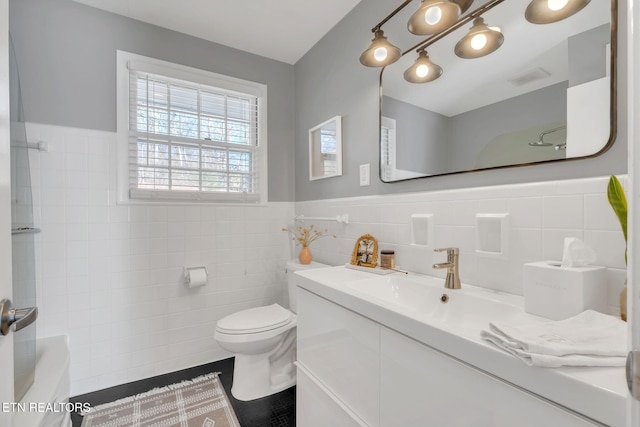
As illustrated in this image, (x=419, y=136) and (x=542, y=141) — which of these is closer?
(x=542, y=141)

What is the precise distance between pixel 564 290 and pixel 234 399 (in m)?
1.83

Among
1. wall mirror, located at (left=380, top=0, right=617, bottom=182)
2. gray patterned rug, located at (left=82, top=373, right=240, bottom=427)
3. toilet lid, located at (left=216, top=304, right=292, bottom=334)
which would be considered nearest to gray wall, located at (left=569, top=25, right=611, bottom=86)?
wall mirror, located at (left=380, top=0, right=617, bottom=182)

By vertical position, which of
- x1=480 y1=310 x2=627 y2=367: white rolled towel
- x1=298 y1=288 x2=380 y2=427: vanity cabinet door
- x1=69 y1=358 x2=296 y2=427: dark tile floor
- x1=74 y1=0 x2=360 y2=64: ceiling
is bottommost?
x1=69 y1=358 x2=296 y2=427: dark tile floor

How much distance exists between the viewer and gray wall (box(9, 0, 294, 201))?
1697 mm

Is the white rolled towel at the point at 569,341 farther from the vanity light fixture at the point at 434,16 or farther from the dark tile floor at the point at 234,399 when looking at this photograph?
the dark tile floor at the point at 234,399

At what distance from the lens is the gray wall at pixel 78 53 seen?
1.70 metres

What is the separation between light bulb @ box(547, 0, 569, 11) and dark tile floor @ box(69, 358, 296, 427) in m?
2.17

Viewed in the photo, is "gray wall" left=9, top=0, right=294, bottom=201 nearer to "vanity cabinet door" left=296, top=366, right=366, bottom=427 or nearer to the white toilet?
the white toilet

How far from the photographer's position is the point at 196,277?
207 centimetres

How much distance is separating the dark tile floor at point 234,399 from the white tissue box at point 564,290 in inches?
55.4

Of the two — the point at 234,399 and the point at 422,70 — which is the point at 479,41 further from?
the point at 234,399

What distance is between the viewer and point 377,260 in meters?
1.62

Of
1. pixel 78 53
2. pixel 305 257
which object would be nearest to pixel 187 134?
pixel 78 53

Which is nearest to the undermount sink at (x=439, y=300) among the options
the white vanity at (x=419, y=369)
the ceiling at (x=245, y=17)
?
the white vanity at (x=419, y=369)
